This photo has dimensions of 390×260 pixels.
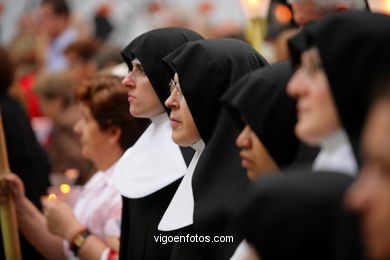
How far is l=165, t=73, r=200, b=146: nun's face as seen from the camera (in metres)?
3.99

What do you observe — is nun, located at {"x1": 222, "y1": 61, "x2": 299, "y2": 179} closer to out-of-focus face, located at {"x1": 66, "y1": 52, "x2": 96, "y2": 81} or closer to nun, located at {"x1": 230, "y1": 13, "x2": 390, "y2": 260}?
nun, located at {"x1": 230, "y1": 13, "x2": 390, "y2": 260}

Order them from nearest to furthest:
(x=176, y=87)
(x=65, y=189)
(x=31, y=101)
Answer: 1. (x=176, y=87)
2. (x=65, y=189)
3. (x=31, y=101)

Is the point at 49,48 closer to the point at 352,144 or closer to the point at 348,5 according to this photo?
the point at 348,5

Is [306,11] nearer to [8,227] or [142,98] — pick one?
[142,98]

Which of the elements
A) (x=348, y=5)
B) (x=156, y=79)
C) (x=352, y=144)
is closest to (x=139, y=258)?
(x=156, y=79)

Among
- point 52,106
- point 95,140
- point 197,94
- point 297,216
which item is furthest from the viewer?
point 52,106

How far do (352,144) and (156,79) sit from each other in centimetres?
199

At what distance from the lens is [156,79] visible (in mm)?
4555

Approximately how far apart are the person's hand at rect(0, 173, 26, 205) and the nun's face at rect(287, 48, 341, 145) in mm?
2847

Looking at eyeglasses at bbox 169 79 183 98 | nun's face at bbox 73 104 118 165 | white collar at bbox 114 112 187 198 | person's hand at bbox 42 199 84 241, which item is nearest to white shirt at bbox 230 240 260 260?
eyeglasses at bbox 169 79 183 98

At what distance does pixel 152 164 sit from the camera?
455 centimetres

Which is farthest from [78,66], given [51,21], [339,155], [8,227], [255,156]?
[339,155]

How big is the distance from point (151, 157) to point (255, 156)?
1.39 metres

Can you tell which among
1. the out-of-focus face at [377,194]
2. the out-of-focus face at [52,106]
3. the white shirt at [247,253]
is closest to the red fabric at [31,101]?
the out-of-focus face at [52,106]
